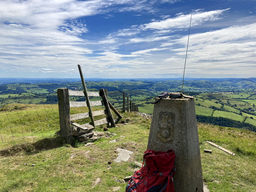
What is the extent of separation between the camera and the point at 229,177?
5.16 meters

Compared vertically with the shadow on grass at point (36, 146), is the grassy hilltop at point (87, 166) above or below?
below

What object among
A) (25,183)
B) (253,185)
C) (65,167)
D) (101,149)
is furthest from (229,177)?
(25,183)

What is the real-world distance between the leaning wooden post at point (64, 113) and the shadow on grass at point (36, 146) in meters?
0.32

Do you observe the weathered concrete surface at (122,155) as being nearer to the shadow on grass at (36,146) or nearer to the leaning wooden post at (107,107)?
the shadow on grass at (36,146)

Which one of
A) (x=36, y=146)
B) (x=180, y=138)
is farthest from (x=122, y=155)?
(x=36, y=146)

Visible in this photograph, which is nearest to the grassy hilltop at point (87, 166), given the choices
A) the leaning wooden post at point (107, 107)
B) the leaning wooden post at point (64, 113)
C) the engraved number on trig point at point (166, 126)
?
the leaning wooden post at point (64, 113)

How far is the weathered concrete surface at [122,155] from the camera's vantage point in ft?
20.2

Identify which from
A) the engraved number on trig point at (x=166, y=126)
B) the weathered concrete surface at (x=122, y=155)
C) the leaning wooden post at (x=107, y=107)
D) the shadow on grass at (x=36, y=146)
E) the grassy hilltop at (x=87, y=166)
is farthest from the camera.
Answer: the leaning wooden post at (x=107, y=107)

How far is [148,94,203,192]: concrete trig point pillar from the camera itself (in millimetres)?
3248

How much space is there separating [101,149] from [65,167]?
6.36 feet

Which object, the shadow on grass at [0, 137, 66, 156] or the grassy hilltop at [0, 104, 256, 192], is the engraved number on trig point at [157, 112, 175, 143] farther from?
the shadow on grass at [0, 137, 66, 156]

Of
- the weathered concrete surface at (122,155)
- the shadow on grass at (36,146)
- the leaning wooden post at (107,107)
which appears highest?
the leaning wooden post at (107,107)

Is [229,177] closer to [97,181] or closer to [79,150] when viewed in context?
[97,181]

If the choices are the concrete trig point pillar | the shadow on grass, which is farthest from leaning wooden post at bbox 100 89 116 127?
the concrete trig point pillar
